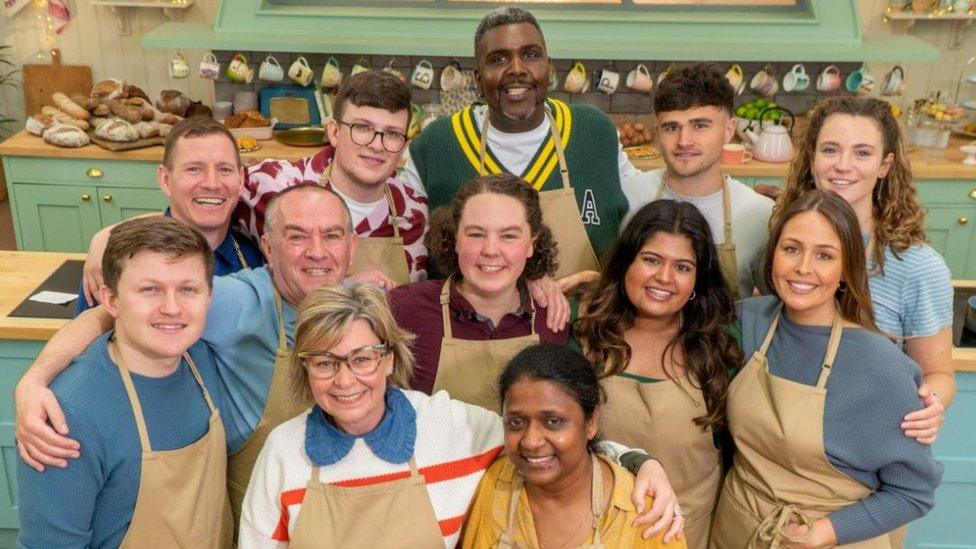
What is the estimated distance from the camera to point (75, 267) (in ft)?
9.81

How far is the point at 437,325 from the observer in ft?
6.96

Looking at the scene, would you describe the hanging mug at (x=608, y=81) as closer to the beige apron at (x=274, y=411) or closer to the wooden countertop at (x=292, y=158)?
the wooden countertop at (x=292, y=158)

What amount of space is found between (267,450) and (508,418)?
497 millimetres

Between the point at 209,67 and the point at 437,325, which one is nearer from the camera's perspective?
the point at 437,325

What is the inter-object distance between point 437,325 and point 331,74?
2926mm

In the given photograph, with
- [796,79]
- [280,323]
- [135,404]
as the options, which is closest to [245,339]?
[280,323]

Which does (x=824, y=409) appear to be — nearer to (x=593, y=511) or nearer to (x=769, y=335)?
(x=769, y=335)

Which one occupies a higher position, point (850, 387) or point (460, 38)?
point (460, 38)

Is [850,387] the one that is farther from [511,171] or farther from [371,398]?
[511,171]

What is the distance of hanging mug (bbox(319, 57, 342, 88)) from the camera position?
471cm

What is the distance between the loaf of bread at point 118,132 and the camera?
A: 4336 mm

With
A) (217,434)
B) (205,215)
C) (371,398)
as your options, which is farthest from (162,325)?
(205,215)

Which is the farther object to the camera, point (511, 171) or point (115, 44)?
point (115, 44)

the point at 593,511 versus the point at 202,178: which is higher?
the point at 202,178
